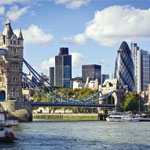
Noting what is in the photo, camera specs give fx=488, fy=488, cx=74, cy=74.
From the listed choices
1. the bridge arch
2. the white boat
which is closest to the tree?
the white boat

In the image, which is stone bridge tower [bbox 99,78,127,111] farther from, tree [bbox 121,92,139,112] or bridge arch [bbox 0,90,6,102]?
bridge arch [bbox 0,90,6,102]

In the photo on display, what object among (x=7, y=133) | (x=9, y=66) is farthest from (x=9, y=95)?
(x=7, y=133)

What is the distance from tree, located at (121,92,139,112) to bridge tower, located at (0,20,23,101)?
1528 inches

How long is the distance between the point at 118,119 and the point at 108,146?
63386 millimetres

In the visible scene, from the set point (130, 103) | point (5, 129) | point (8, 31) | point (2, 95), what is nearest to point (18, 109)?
point (2, 95)

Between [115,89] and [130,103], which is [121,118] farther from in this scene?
[115,89]

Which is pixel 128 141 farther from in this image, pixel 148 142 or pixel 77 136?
pixel 77 136

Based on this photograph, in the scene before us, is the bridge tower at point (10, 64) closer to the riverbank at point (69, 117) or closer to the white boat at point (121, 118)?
the riverbank at point (69, 117)

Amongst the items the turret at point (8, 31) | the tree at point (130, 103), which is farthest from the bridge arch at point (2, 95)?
the tree at point (130, 103)

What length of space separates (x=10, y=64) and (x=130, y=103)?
1788 inches

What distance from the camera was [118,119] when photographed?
117625mm

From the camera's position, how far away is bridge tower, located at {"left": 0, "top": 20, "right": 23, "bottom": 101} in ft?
382

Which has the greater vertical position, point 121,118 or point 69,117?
point 121,118

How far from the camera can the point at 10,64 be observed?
117 meters
